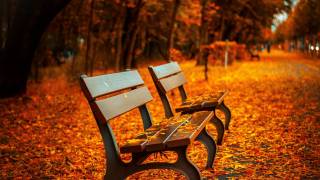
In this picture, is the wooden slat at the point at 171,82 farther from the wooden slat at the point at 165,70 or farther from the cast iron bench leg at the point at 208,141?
the cast iron bench leg at the point at 208,141

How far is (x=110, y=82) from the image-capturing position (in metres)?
4.67

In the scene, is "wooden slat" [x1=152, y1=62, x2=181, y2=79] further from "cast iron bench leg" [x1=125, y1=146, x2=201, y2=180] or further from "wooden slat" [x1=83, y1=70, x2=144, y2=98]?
"cast iron bench leg" [x1=125, y1=146, x2=201, y2=180]

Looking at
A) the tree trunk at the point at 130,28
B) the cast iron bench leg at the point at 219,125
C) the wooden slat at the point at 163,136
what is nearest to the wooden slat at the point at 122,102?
the wooden slat at the point at 163,136

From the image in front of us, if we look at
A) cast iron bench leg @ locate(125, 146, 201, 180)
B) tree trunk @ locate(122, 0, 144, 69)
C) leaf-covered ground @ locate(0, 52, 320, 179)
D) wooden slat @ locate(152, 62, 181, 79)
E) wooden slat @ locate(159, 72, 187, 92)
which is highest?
tree trunk @ locate(122, 0, 144, 69)

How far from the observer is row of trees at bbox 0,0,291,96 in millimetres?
13309

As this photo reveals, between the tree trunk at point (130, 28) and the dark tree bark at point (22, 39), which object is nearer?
the dark tree bark at point (22, 39)

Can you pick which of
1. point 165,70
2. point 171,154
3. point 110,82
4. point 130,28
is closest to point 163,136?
point 110,82

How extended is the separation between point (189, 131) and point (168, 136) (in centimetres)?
23

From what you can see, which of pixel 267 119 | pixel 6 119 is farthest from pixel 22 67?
pixel 267 119

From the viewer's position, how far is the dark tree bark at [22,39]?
1271cm

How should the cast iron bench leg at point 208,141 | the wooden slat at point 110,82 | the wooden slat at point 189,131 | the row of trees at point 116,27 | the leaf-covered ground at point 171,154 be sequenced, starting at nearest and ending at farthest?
the wooden slat at point 189,131, the wooden slat at point 110,82, the cast iron bench leg at point 208,141, the leaf-covered ground at point 171,154, the row of trees at point 116,27

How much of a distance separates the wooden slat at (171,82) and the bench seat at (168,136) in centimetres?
106

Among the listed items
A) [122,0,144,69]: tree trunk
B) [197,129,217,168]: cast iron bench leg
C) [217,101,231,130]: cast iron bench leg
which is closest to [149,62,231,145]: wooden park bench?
[217,101,231,130]: cast iron bench leg

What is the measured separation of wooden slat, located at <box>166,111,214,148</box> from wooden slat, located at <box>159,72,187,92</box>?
0.84 meters
